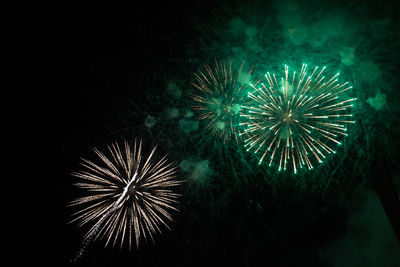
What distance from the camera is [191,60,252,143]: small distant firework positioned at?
24.0 feet

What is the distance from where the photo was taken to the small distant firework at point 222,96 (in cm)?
731

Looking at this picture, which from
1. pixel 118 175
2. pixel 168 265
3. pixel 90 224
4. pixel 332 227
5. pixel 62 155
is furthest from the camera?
pixel 332 227

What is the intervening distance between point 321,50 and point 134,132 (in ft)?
22.3

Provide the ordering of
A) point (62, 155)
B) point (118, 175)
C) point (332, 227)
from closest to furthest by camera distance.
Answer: point (118, 175)
point (62, 155)
point (332, 227)

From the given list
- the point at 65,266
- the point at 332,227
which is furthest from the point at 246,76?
the point at 332,227

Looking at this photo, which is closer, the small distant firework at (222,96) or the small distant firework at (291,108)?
the small distant firework at (291,108)

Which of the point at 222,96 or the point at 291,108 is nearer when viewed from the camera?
the point at 291,108

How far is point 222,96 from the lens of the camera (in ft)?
24.2

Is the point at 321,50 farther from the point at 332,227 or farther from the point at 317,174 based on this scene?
the point at 332,227

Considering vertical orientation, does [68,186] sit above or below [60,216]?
above

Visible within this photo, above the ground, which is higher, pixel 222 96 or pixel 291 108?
pixel 222 96

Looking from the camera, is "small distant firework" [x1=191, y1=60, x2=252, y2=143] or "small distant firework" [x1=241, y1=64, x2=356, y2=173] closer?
"small distant firework" [x1=241, y1=64, x2=356, y2=173]

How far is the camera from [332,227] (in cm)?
1223

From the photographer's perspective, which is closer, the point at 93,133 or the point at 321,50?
the point at 321,50
